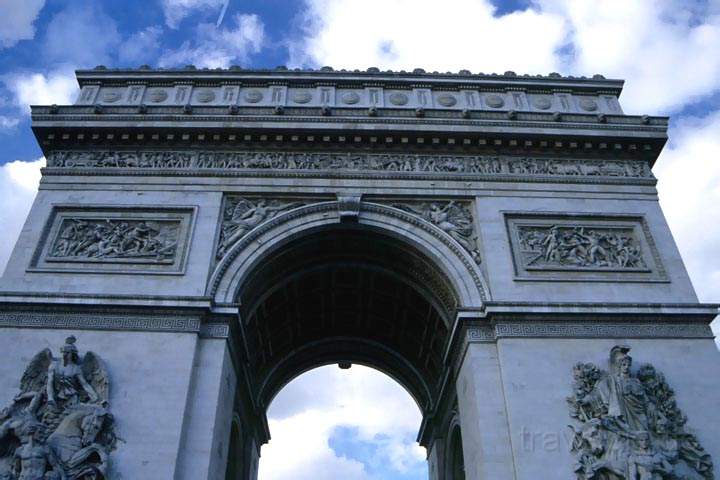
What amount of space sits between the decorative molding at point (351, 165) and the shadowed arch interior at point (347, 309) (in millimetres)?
2028

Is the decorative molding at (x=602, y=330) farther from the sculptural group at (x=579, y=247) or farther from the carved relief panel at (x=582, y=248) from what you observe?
the sculptural group at (x=579, y=247)

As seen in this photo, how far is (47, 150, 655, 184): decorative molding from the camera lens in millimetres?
17656

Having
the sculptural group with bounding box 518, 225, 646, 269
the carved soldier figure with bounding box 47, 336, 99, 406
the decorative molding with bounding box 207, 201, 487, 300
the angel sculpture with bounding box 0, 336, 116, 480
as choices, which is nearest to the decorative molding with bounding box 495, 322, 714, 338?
the decorative molding with bounding box 207, 201, 487, 300

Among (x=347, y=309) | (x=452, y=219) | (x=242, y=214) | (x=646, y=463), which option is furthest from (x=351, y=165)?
(x=646, y=463)

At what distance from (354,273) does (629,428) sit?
8.71 metres

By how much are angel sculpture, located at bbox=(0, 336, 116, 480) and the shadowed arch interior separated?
13.7ft

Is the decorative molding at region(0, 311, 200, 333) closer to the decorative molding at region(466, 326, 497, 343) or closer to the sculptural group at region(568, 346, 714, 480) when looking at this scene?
the decorative molding at region(466, 326, 497, 343)

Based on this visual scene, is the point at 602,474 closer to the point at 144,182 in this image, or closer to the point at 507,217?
the point at 507,217

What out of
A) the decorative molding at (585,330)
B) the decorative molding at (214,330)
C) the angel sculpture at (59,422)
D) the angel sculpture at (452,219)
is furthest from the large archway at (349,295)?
the angel sculpture at (59,422)

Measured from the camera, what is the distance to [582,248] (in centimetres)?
1644

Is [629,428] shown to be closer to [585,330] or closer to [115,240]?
[585,330]

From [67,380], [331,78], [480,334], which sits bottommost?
[67,380]

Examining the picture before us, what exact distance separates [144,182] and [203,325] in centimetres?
484

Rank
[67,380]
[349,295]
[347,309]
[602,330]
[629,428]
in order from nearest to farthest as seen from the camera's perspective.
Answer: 1. [629,428]
2. [67,380]
3. [602,330]
4. [349,295]
5. [347,309]
